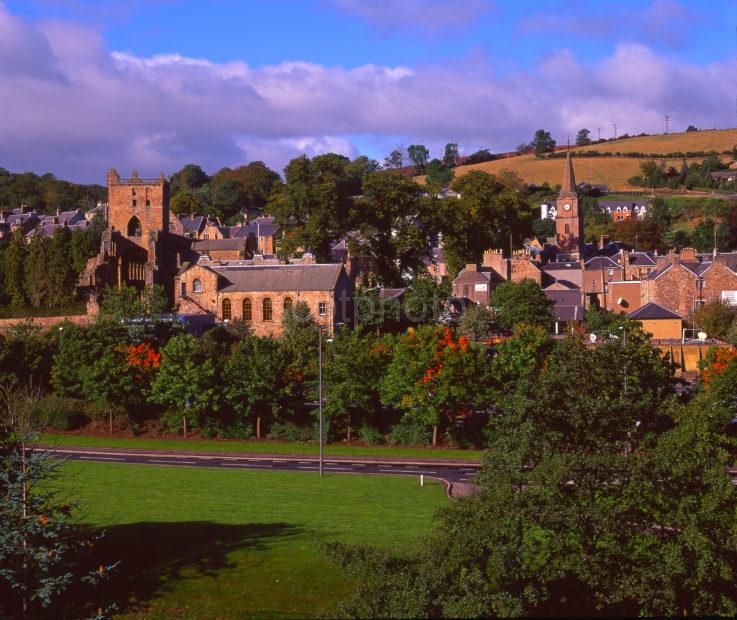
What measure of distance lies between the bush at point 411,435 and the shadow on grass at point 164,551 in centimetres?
1881

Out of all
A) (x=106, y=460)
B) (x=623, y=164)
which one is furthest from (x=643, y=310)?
(x=623, y=164)

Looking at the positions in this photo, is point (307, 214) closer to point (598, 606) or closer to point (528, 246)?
point (528, 246)

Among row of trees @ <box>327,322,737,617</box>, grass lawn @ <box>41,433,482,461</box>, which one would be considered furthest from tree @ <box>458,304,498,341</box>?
row of trees @ <box>327,322,737,617</box>

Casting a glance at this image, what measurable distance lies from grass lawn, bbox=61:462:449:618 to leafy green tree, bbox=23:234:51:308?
36516 millimetres

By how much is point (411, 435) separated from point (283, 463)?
772 centimetres

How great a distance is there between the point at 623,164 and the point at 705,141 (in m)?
19.7

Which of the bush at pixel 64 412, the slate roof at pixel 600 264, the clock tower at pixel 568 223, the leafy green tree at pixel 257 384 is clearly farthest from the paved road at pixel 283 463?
the clock tower at pixel 568 223

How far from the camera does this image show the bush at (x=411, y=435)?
5025 cm

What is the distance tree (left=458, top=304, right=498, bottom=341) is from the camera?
74.6m

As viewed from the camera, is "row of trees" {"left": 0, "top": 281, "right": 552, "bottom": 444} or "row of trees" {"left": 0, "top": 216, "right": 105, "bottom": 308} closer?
"row of trees" {"left": 0, "top": 281, "right": 552, "bottom": 444}

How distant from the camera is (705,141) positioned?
196m

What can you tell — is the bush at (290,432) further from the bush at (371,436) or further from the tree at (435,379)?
the tree at (435,379)

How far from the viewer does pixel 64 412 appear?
177 ft

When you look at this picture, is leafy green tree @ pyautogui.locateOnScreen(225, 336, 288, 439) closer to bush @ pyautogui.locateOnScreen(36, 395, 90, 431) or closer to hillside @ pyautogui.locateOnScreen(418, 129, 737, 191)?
bush @ pyautogui.locateOnScreen(36, 395, 90, 431)
